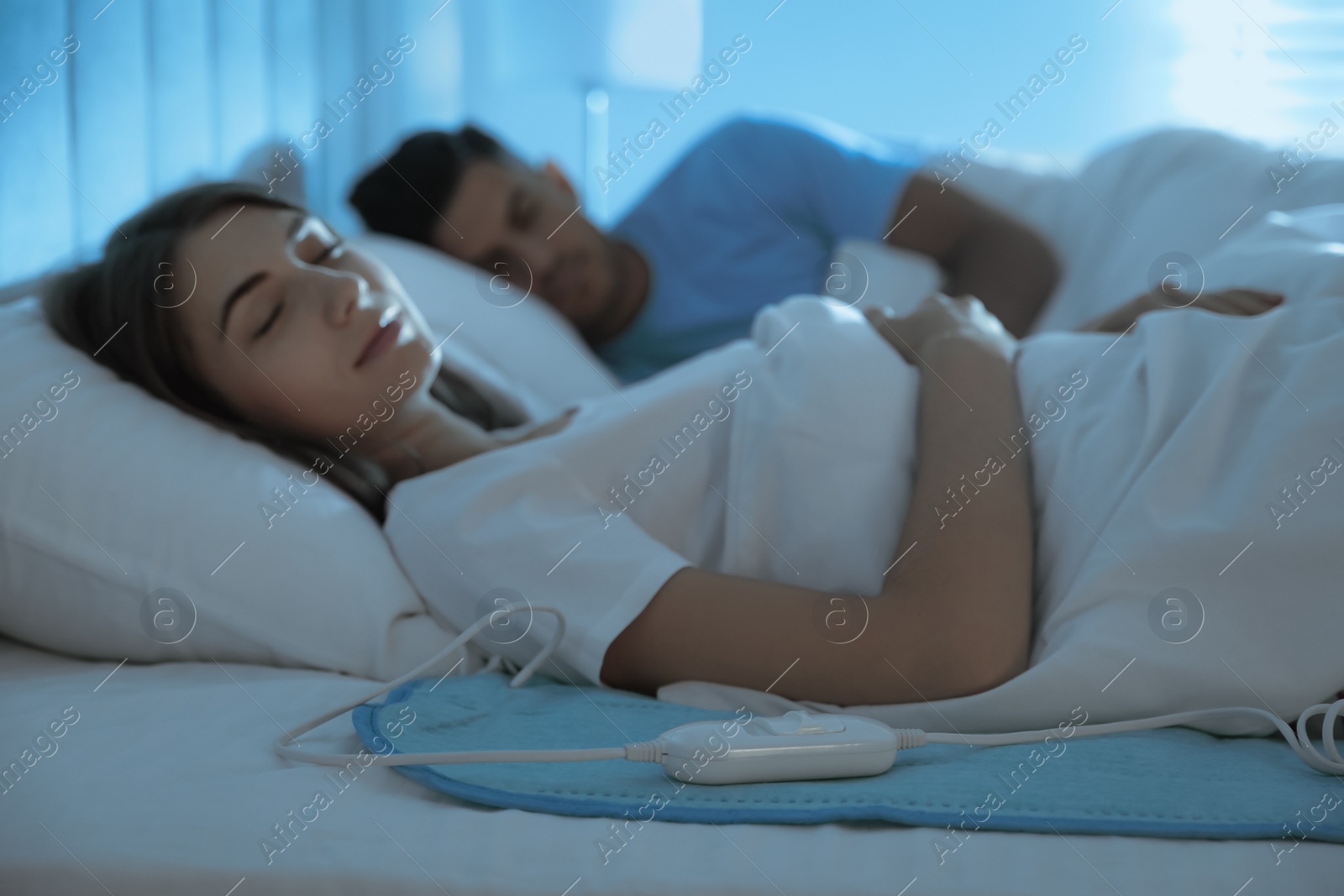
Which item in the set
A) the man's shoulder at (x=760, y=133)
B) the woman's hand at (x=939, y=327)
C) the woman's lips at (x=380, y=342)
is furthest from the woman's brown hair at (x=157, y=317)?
the man's shoulder at (x=760, y=133)

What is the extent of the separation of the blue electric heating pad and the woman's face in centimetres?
38

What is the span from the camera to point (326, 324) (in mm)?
858

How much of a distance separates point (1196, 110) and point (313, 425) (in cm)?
188

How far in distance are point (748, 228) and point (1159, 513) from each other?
1.14 metres

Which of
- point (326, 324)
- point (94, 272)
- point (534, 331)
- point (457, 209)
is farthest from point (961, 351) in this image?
point (457, 209)

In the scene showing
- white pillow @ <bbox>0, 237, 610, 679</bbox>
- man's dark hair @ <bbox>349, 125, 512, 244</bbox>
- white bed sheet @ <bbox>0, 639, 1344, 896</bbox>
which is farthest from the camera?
man's dark hair @ <bbox>349, 125, 512, 244</bbox>

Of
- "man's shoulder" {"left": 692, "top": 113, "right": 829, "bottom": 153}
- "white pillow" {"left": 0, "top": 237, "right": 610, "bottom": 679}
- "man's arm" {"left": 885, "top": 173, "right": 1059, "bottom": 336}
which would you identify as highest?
"man's shoulder" {"left": 692, "top": 113, "right": 829, "bottom": 153}

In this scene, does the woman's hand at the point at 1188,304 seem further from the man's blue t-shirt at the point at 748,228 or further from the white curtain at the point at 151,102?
the white curtain at the point at 151,102

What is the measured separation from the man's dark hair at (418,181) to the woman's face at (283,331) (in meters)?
0.64

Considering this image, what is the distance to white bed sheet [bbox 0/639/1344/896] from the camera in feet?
1.38

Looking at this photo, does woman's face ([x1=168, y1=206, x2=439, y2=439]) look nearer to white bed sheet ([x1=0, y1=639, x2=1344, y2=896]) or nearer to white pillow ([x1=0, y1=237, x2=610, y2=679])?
white pillow ([x1=0, y1=237, x2=610, y2=679])

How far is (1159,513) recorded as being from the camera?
0.62m

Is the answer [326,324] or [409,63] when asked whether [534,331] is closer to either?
[326,324]

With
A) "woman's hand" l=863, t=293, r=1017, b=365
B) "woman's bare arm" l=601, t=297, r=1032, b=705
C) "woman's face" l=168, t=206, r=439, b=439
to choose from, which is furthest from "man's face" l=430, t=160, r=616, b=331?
"woman's bare arm" l=601, t=297, r=1032, b=705
